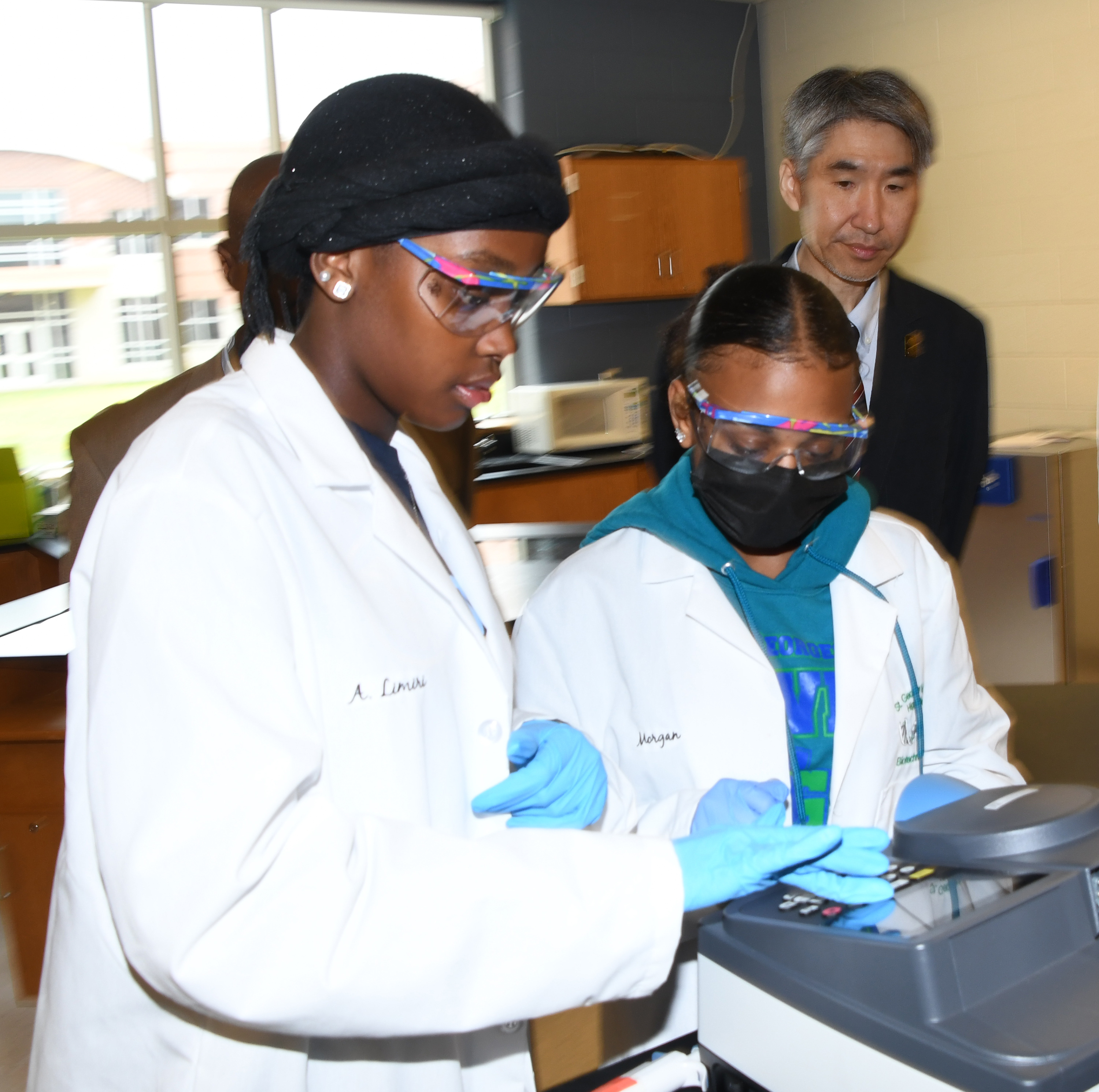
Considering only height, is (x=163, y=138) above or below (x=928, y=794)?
above

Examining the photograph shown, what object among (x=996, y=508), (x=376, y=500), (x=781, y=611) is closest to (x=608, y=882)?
(x=376, y=500)

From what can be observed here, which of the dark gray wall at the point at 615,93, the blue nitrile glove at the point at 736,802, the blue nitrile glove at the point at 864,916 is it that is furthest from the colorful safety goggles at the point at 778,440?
the dark gray wall at the point at 615,93

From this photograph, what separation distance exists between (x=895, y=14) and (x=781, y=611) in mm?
4402

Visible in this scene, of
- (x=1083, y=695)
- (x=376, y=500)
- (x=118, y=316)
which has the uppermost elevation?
(x=118, y=316)

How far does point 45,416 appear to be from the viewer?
4523 mm

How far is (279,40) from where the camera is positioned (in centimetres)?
481

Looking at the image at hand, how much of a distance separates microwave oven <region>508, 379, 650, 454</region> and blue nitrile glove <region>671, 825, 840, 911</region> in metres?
4.05

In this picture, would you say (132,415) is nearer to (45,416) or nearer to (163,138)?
(45,416)

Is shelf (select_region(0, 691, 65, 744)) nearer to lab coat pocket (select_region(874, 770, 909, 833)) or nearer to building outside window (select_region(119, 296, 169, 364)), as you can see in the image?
lab coat pocket (select_region(874, 770, 909, 833))

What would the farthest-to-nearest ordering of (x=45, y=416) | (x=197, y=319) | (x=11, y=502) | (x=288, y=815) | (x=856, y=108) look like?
(x=197, y=319)
(x=45, y=416)
(x=11, y=502)
(x=856, y=108)
(x=288, y=815)

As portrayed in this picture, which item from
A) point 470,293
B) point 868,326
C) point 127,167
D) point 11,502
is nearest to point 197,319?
point 127,167

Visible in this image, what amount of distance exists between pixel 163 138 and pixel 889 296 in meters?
3.59

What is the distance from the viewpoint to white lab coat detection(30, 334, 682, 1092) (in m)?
0.71

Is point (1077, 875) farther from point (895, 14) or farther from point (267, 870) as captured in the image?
point (895, 14)
